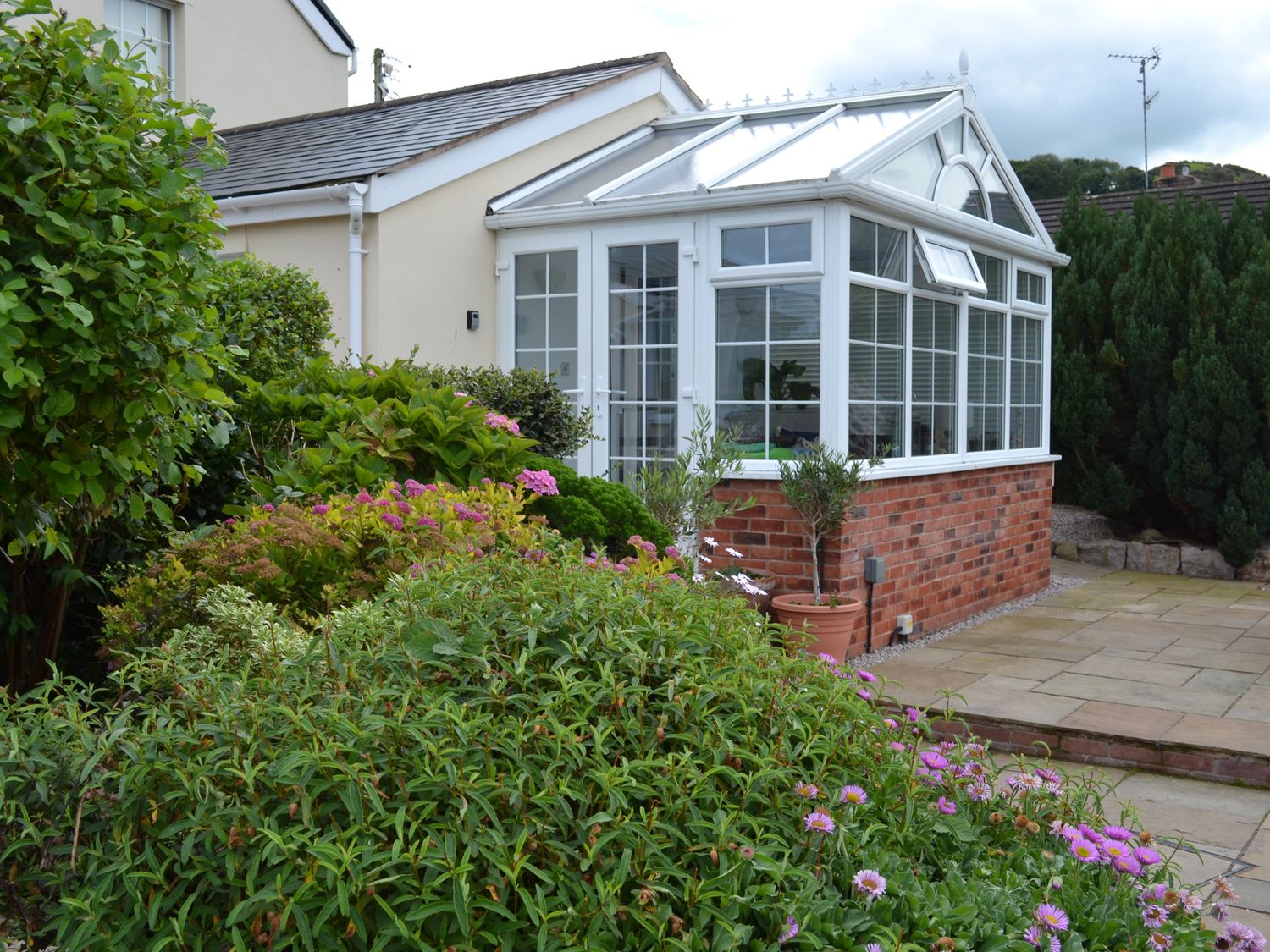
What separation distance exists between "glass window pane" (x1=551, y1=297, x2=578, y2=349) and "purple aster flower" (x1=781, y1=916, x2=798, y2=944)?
6.56 metres

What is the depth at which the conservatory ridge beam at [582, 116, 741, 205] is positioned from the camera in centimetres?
818

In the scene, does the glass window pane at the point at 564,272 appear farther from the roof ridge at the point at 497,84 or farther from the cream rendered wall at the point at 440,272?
the roof ridge at the point at 497,84

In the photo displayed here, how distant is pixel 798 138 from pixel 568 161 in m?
1.97

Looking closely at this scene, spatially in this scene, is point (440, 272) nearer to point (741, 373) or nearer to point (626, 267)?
point (626, 267)

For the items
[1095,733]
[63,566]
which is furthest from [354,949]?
[1095,733]

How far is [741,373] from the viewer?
7543 millimetres

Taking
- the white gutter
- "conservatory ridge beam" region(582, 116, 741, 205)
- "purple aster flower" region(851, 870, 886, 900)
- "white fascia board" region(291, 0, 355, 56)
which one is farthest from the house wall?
"purple aster flower" region(851, 870, 886, 900)

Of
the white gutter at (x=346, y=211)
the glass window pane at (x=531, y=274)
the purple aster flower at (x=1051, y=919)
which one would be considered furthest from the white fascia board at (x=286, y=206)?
the purple aster flower at (x=1051, y=919)

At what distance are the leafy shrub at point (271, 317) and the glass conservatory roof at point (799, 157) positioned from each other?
2.18 metres

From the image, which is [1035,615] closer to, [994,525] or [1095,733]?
[994,525]

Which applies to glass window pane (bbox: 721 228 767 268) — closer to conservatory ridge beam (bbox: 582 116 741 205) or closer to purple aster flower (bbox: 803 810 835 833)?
conservatory ridge beam (bbox: 582 116 741 205)

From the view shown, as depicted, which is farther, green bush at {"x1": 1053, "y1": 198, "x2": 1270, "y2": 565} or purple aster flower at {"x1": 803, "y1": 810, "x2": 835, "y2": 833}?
green bush at {"x1": 1053, "y1": 198, "x2": 1270, "y2": 565}

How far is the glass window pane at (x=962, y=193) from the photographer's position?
336 inches

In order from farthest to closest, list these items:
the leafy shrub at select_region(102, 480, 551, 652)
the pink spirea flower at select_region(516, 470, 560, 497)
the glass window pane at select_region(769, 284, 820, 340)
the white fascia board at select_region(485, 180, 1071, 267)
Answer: the glass window pane at select_region(769, 284, 820, 340) < the white fascia board at select_region(485, 180, 1071, 267) < the pink spirea flower at select_region(516, 470, 560, 497) < the leafy shrub at select_region(102, 480, 551, 652)
